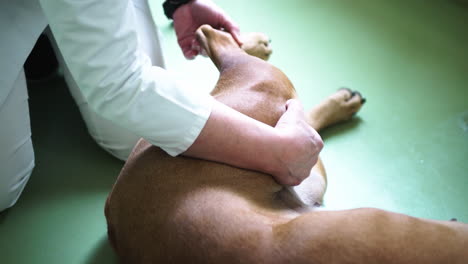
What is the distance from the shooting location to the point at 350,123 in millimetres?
1591

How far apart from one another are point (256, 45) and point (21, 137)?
32.6 inches

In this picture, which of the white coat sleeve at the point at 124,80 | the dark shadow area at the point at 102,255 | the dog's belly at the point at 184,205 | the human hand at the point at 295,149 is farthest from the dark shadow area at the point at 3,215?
the human hand at the point at 295,149

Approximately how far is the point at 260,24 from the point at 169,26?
0.48 meters

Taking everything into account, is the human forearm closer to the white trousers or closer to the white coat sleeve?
the white coat sleeve

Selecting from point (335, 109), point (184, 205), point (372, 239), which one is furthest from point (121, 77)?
point (335, 109)

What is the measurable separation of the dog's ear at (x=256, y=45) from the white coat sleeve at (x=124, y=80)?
0.59 metres

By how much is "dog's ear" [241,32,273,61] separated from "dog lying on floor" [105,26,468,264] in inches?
15.2

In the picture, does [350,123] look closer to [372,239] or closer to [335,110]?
[335,110]

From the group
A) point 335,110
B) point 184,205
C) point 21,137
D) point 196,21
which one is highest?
point 196,21

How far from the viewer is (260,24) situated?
2104 millimetres

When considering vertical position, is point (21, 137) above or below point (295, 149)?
below

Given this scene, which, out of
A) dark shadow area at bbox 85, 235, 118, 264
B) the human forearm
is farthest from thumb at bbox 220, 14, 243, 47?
dark shadow area at bbox 85, 235, 118, 264

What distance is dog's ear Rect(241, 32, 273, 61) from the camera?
1392 millimetres

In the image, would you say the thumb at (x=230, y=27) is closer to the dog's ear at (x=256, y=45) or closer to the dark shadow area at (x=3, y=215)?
the dog's ear at (x=256, y=45)
